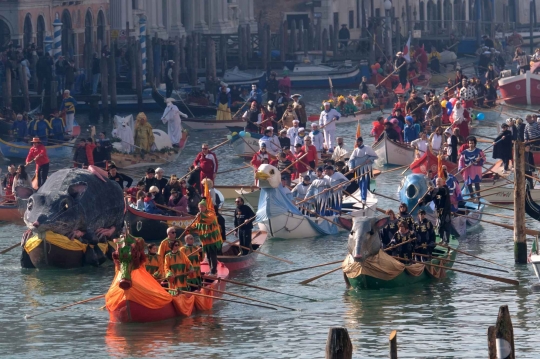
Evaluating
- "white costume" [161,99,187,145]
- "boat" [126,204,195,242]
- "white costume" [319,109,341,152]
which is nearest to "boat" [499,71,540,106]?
"white costume" [319,109,341,152]

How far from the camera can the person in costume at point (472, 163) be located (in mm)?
31312

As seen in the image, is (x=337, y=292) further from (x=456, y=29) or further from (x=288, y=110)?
(x=456, y=29)

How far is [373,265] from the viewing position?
76.8ft

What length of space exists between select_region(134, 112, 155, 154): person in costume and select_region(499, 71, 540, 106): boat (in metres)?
17.9

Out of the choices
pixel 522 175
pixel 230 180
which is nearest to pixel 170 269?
pixel 522 175

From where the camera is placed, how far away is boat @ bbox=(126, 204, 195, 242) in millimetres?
28172

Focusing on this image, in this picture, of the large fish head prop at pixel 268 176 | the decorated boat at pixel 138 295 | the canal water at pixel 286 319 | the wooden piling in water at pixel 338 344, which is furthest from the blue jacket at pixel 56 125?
the wooden piling in water at pixel 338 344

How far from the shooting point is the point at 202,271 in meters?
24.0

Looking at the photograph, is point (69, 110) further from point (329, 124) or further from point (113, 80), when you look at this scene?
point (329, 124)

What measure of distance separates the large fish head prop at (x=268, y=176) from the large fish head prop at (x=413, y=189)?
7.84 ft

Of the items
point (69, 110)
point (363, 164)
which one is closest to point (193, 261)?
point (363, 164)

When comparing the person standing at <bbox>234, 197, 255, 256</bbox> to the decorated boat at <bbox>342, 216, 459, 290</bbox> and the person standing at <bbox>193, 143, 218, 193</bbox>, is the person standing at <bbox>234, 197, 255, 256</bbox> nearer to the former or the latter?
the decorated boat at <bbox>342, 216, 459, 290</bbox>

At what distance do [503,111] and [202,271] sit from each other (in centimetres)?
2843

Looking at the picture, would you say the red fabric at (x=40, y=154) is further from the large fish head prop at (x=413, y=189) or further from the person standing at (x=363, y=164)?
the large fish head prop at (x=413, y=189)
